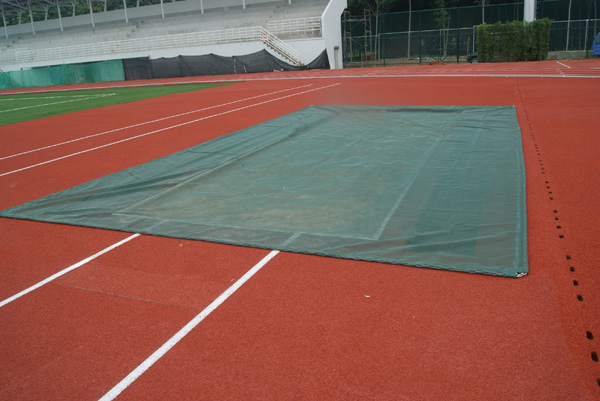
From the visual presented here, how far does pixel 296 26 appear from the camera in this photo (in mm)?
37031

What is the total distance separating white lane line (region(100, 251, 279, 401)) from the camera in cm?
281

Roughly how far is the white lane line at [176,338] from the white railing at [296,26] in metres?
34.5

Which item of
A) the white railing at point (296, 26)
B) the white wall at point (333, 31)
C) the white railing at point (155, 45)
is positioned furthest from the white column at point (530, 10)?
the white railing at point (155, 45)

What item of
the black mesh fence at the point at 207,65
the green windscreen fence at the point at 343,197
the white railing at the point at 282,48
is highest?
the white railing at the point at 282,48

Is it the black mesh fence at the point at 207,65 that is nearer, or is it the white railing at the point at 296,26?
the black mesh fence at the point at 207,65

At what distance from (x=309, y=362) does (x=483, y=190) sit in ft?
12.2

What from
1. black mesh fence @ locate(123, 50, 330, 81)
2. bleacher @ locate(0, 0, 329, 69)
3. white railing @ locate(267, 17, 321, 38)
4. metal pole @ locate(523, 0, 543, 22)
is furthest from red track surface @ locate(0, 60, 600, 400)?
bleacher @ locate(0, 0, 329, 69)

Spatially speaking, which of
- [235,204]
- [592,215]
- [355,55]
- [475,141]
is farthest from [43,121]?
[355,55]

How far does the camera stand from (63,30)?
172 ft

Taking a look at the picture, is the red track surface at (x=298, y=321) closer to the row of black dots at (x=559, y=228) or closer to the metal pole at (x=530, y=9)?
the row of black dots at (x=559, y=228)

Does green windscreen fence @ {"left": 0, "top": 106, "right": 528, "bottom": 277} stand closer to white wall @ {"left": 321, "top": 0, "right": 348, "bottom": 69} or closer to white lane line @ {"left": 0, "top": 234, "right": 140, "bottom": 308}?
white lane line @ {"left": 0, "top": 234, "right": 140, "bottom": 308}

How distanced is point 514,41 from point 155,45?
28316mm

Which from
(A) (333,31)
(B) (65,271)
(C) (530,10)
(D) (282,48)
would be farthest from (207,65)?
(B) (65,271)

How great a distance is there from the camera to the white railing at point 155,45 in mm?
35188
